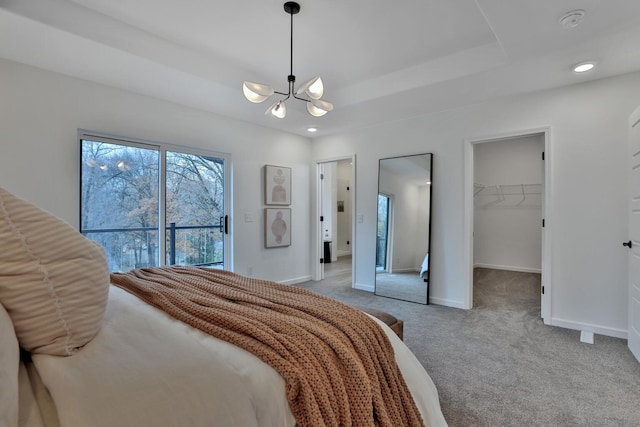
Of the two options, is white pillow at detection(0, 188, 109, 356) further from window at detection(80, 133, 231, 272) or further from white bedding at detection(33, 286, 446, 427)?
window at detection(80, 133, 231, 272)

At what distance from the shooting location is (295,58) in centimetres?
296

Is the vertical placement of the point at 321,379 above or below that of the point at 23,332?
below

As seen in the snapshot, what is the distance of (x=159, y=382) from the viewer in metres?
0.77

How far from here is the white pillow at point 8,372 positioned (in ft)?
1.91

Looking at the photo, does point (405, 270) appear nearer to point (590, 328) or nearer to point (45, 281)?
point (590, 328)

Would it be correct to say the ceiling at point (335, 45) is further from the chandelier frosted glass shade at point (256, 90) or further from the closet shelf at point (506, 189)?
the closet shelf at point (506, 189)

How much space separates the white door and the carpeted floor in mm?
195

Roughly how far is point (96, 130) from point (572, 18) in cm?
395

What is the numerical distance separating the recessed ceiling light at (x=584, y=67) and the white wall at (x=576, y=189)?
0.34 metres

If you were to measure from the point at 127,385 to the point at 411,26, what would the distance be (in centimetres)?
282

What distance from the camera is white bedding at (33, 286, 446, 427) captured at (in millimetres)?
688

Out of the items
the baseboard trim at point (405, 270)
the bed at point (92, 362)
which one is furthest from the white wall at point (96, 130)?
the bed at point (92, 362)

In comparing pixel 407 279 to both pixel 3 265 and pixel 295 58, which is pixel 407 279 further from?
pixel 3 265

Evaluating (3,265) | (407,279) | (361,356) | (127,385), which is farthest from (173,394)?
(407,279)
